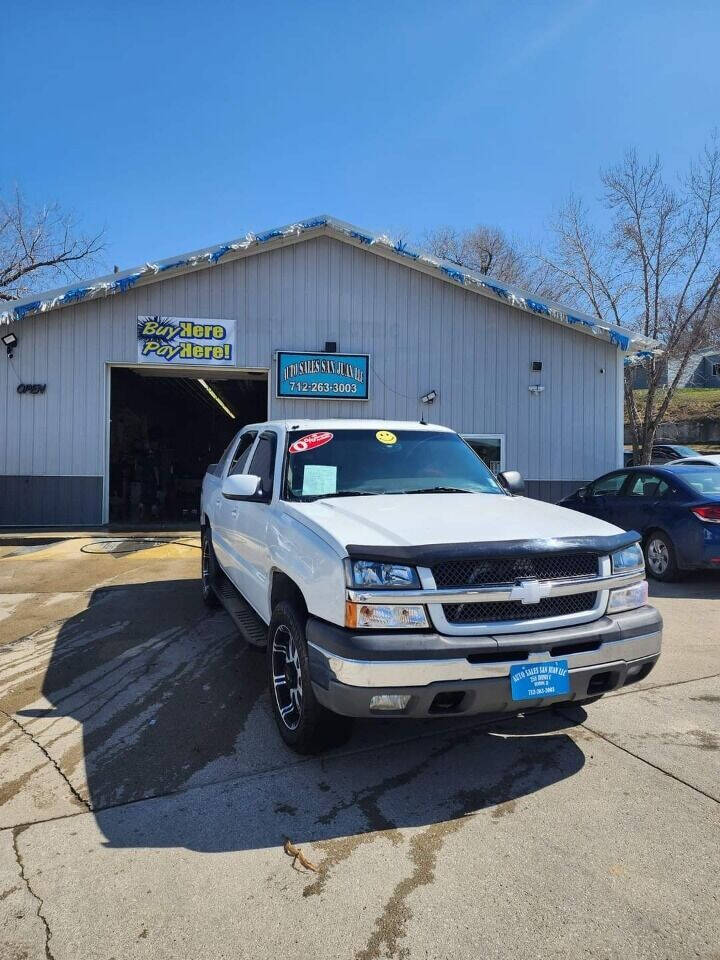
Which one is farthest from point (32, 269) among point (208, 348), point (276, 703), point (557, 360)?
point (276, 703)

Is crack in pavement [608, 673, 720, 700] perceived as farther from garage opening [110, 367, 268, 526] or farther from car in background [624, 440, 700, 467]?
car in background [624, 440, 700, 467]

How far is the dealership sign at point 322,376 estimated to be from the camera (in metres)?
13.7

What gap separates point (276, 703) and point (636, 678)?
6.40ft

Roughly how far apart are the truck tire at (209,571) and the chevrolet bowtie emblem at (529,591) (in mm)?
4127

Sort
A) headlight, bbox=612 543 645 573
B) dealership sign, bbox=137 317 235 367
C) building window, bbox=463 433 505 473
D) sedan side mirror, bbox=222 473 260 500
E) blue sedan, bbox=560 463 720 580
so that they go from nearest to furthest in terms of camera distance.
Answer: headlight, bbox=612 543 645 573 → sedan side mirror, bbox=222 473 260 500 → blue sedan, bbox=560 463 720 580 → dealership sign, bbox=137 317 235 367 → building window, bbox=463 433 505 473

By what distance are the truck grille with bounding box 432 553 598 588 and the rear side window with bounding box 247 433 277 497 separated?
5.68 ft

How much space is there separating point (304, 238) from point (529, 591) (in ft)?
39.5

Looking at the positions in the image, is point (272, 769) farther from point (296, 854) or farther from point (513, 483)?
point (513, 483)

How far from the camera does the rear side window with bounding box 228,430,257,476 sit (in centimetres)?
592

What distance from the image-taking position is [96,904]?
8.04ft

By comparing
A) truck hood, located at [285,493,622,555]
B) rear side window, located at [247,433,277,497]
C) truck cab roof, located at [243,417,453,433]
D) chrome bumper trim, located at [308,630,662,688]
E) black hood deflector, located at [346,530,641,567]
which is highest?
truck cab roof, located at [243,417,453,433]

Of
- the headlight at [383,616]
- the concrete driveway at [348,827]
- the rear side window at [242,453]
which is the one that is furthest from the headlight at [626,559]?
the rear side window at [242,453]

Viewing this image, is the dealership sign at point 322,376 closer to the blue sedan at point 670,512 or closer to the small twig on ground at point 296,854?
the blue sedan at point 670,512

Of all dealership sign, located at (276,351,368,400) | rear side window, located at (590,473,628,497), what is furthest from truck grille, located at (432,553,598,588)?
dealership sign, located at (276,351,368,400)
